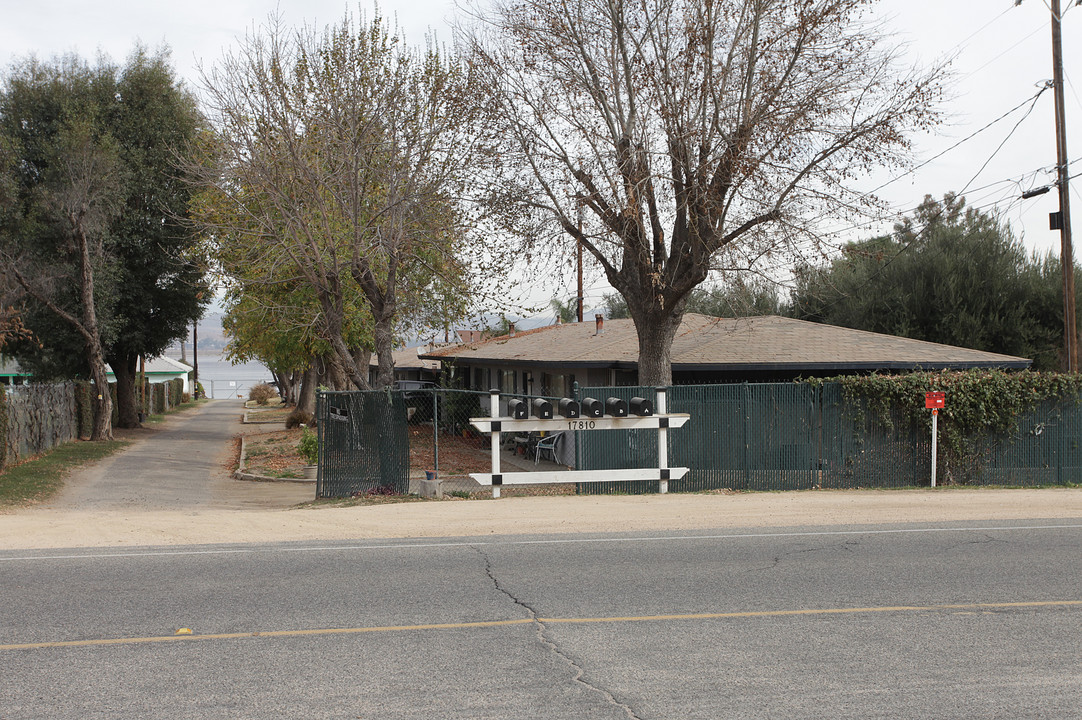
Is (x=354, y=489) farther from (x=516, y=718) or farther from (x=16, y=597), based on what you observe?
(x=516, y=718)

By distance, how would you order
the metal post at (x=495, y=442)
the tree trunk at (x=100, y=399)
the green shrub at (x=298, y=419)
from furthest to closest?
1. the green shrub at (x=298, y=419)
2. the tree trunk at (x=100, y=399)
3. the metal post at (x=495, y=442)

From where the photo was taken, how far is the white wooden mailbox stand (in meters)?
13.7

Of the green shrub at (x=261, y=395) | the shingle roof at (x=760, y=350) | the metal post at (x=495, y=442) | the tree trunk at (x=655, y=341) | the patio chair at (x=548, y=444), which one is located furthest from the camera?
the green shrub at (x=261, y=395)

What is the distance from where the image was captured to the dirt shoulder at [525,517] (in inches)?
422

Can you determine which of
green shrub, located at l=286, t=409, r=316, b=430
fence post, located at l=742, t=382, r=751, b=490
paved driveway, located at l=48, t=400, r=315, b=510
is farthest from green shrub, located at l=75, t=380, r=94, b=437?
fence post, located at l=742, t=382, r=751, b=490

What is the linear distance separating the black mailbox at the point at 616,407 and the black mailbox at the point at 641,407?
7.4 inches

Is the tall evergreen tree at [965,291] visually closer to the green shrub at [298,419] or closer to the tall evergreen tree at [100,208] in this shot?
the green shrub at [298,419]

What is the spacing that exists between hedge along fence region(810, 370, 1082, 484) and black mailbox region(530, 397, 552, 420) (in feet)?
16.7

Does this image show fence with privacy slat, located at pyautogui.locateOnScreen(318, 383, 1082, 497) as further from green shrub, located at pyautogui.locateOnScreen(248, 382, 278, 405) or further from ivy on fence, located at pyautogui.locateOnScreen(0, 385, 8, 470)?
green shrub, located at pyautogui.locateOnScreen(248, 382, 278, 405)

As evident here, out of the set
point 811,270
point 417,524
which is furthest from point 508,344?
point 417,524

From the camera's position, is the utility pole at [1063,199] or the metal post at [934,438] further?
the utility pole at [1063,199]

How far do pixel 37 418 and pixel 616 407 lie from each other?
18039 mm

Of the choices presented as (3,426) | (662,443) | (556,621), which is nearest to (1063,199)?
(662,443)

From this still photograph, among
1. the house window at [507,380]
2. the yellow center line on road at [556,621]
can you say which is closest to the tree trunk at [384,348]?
the house window at [507,380]
